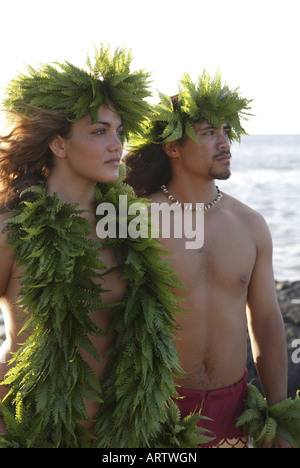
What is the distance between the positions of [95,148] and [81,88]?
0.99 feet

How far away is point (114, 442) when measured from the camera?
9.63ft

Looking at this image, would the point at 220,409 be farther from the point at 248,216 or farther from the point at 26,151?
the point at 26,151

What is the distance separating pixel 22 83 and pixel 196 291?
1488mm

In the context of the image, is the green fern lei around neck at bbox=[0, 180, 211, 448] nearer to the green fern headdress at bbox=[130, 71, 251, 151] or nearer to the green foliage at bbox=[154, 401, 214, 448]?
the green foliage at bbox=[154, 401, 214, 448]

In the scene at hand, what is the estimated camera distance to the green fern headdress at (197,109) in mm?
3691

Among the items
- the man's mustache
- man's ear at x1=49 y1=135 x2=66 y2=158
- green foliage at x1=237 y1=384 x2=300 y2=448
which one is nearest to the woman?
man's ear at x1=49 y1=135 x2=66 y2=158

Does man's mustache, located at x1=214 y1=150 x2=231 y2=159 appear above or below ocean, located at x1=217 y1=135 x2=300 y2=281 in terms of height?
below

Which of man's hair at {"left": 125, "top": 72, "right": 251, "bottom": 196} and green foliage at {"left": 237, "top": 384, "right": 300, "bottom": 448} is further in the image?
man's hair at {"left": 125, "top": 72, "right": 251, "bottom": 196}

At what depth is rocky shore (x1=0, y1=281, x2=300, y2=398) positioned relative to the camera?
534cm

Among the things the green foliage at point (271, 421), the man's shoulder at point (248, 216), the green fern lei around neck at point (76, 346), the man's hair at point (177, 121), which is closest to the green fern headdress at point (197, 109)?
the man's hair at point (177, 121)

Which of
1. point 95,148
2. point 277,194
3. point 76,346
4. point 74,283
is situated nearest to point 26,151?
point 95,148

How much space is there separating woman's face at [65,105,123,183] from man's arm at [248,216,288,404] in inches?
48.1

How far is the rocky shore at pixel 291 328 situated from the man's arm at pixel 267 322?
0.46 metres

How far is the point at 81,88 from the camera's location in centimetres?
299
